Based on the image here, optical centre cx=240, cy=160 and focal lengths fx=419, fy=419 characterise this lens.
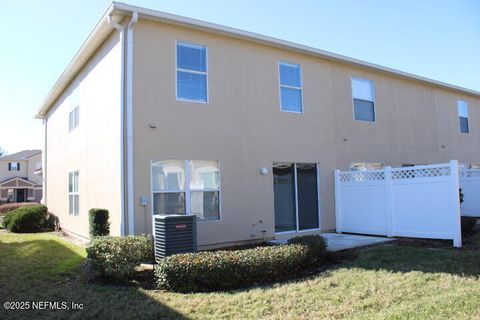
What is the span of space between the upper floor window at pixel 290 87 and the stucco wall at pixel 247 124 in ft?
0.64

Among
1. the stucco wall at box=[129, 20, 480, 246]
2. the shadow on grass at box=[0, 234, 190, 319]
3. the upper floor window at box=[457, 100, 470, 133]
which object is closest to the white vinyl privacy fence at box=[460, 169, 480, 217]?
the stucco wall at box=[129, 20, 480, 246]

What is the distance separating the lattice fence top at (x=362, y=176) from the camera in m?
12.0

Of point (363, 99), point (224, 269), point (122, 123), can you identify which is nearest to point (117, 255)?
point (224, 269)

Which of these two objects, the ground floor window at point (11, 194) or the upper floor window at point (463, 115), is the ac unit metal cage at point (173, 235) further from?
the ground floor window at point (11, 194)

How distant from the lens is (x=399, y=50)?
49.8ft

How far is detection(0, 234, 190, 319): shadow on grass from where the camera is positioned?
19.0 feet

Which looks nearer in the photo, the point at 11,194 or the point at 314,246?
the point at 314,246

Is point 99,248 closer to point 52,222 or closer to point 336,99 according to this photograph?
point 336,99

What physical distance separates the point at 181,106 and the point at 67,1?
3664mm

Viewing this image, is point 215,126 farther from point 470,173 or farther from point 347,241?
point 470,173

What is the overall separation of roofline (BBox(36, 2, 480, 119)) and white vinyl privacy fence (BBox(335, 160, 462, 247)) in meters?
3.89

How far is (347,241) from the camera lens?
1104 cm

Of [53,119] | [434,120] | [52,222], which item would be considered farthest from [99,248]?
[434,120]

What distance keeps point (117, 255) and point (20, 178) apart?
48860mm
